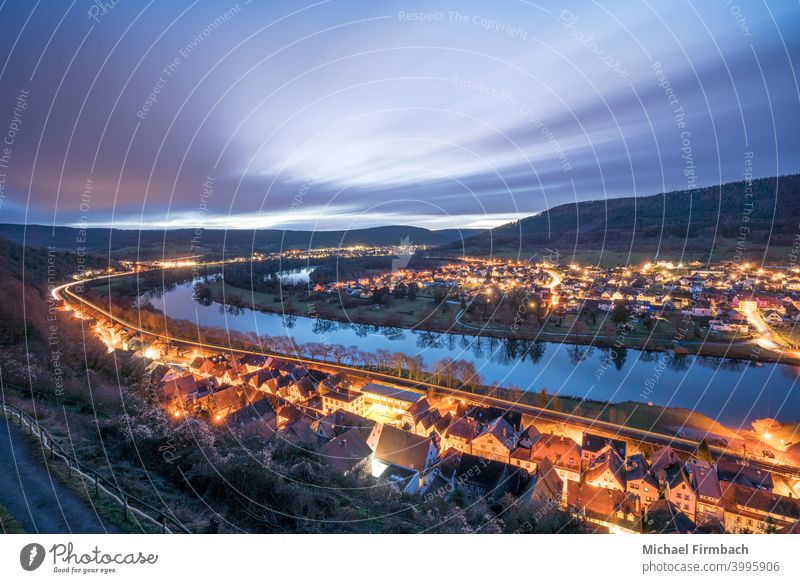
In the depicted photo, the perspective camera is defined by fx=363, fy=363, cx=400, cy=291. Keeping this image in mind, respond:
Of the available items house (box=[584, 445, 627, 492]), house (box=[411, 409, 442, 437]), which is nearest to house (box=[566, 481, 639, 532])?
house (box=[584, 445, 627, 492])

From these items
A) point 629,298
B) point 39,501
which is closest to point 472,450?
point 39,501

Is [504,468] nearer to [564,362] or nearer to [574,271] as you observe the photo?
[564,362]

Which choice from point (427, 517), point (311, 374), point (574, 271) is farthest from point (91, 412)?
point (574, 271)

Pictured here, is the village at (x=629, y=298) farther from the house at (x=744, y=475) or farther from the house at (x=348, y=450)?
the house at (x=348, y=450)

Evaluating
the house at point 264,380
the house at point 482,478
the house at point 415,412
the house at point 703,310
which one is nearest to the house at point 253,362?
the house at point 264,380

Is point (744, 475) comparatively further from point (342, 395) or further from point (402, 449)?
point (342, 395)

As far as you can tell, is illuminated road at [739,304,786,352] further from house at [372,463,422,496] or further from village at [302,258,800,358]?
house at [372,463,422,496]

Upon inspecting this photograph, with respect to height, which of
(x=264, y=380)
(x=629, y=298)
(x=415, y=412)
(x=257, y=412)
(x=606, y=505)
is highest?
(x=629, y=298)
